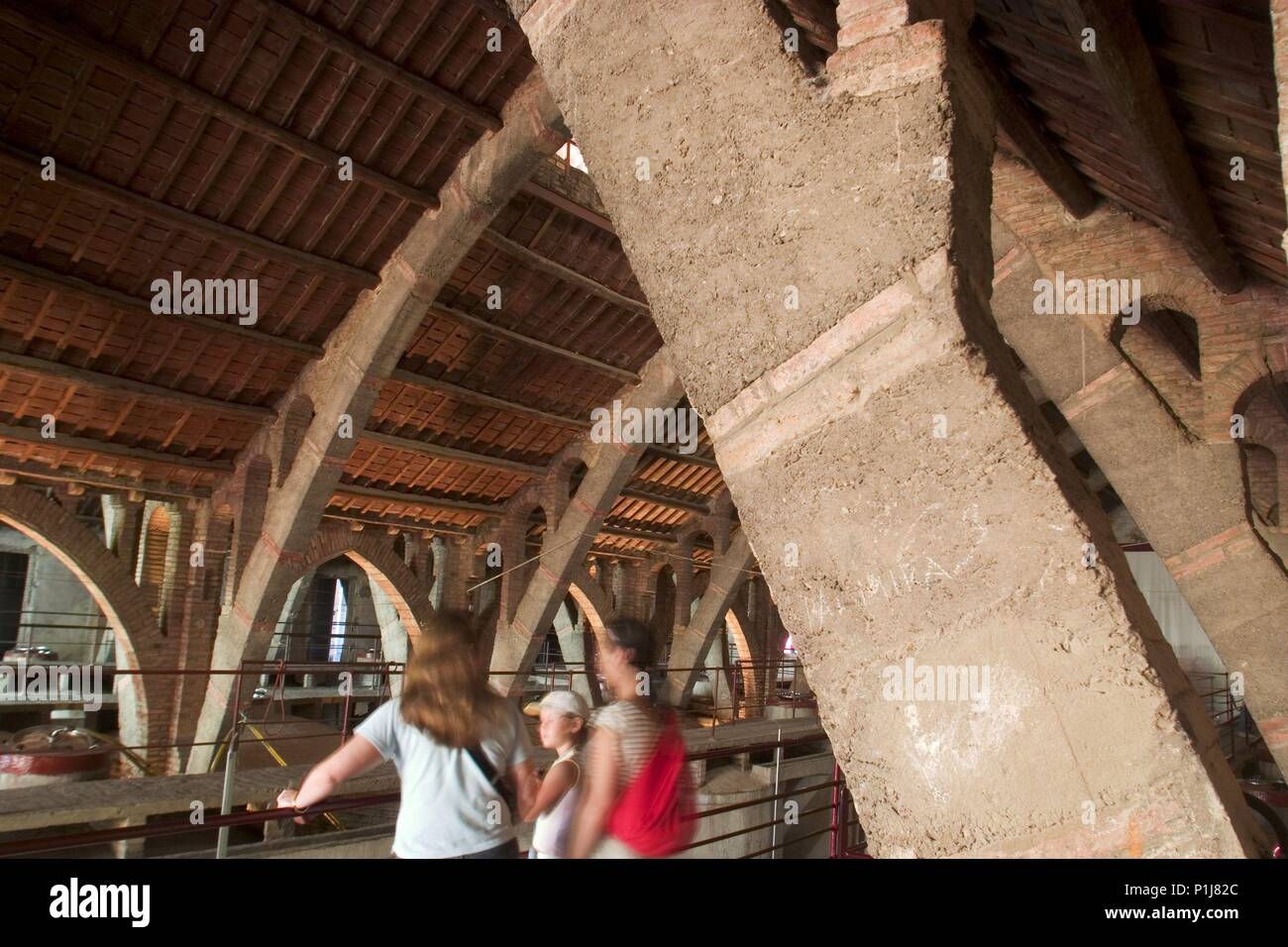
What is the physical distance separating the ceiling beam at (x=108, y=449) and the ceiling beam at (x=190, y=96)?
5.02 metres

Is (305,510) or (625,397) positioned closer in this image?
(305,510)

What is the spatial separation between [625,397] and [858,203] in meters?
12.8

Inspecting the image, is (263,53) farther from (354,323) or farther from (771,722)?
(771,722)

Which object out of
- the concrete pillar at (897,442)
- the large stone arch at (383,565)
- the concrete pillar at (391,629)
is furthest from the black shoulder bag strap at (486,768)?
the concrete pillar at (391,629)

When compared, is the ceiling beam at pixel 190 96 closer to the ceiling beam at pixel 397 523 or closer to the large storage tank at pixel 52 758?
the ceiling beam at pixel 397 523

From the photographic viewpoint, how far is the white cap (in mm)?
2820

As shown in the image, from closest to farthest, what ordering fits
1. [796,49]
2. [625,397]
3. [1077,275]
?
[796,49] < [1077,275] < [625,397]

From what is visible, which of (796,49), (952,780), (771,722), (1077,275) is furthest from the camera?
(771,722)

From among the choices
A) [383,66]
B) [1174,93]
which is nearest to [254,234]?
[383,66]

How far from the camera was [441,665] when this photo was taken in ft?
8.02

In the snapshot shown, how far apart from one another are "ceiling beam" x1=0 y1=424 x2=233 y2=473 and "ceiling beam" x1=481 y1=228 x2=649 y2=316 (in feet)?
17.5

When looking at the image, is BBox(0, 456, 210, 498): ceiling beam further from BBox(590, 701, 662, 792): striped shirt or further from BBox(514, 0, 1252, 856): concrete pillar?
BBox(514, 0, 1252, 856): concrete pillar

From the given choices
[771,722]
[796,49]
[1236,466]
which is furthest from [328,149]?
[771,722]

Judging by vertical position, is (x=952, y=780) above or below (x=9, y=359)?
below
